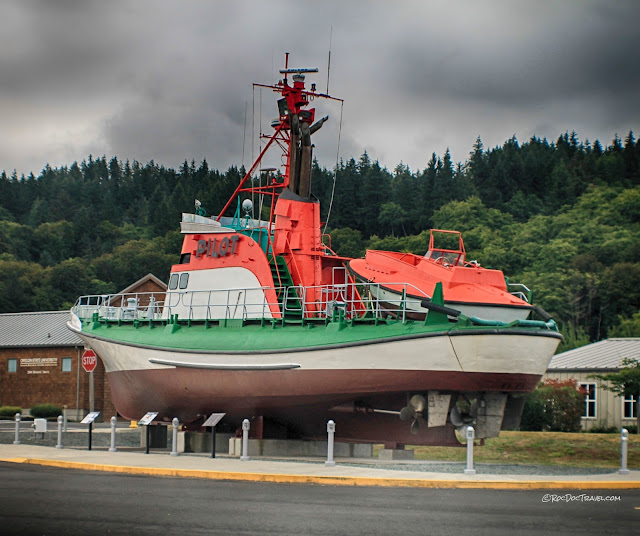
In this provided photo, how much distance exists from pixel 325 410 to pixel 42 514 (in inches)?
530

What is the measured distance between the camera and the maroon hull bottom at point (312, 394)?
77.6ft

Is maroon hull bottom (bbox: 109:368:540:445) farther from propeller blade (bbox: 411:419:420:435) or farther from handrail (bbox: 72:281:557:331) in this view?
handrail (bbox: 72:281:557:331)

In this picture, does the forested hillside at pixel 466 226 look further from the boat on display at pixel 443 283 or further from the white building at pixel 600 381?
the boat on display at pixel 443 283

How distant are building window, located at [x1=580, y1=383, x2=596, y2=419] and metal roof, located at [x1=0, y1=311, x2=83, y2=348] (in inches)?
1048

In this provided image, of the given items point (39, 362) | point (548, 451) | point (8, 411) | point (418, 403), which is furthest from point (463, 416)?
point (39, 362)

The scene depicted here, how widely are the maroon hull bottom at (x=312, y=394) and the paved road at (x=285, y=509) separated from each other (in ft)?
20.1

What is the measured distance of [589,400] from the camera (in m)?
42.4

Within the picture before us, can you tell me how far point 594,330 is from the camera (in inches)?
3381

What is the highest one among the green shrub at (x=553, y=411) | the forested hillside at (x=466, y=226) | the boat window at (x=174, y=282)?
the forested hillside at (x=466, y=226)

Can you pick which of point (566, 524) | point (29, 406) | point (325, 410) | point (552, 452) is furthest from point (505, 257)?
point (566, 524)

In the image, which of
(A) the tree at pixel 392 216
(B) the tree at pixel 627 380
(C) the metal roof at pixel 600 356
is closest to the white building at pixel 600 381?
(C) the metal roof at pixel 600 356

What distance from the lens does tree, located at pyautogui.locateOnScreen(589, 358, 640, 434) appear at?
125 ft

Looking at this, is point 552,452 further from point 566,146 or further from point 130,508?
point 566,146

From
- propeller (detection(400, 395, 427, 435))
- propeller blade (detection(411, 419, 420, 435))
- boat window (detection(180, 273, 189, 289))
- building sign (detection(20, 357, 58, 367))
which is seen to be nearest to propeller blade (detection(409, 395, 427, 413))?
propeller (detection(400, 395, 427, 435))
